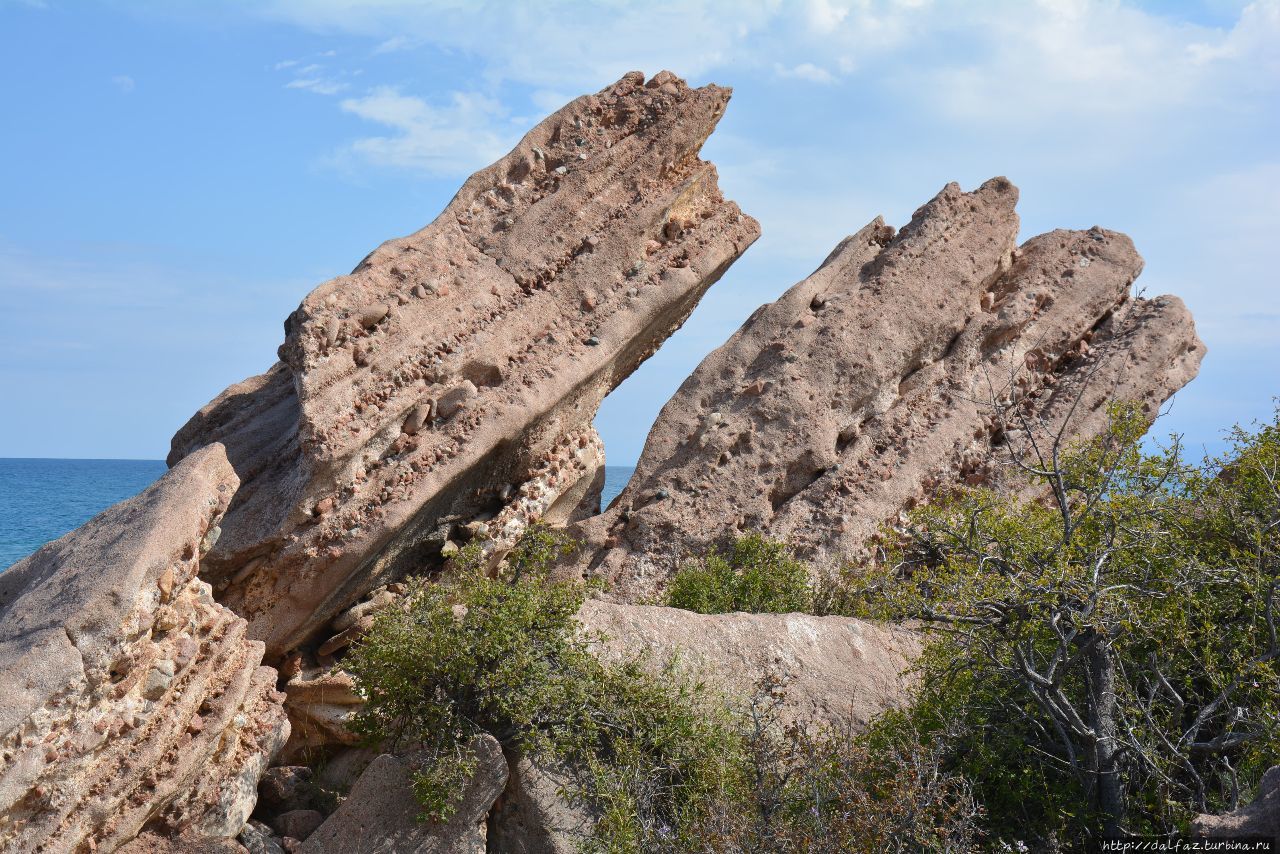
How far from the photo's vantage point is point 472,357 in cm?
1092

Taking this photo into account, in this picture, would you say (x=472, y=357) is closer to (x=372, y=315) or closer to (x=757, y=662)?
(x=372, y=315)

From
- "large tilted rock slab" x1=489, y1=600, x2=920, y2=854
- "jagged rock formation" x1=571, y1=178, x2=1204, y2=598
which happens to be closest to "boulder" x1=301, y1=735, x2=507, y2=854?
"large tilted rock slab" x1=489, y1=600, x2=920, y2=854

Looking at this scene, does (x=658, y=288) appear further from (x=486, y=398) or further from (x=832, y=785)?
(x=832, y=785)

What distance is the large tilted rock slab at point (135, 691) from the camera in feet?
20.5

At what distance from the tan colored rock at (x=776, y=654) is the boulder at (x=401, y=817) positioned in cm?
123

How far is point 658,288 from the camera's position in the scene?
12.0 metres

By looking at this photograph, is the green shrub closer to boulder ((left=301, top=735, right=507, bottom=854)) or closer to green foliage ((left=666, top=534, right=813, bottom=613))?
boulder ((left=301, top=735, right=507, bottom=854))

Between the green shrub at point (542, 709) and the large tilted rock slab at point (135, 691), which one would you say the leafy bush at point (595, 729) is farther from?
the large tilted rock slab at point (135, 691)

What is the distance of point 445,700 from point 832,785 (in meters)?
2.58

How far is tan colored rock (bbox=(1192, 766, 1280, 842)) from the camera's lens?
5.50 metres

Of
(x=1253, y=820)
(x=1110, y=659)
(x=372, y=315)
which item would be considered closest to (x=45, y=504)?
(x=372, y=315)

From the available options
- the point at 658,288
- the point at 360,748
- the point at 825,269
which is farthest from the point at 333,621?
the point at 825,269

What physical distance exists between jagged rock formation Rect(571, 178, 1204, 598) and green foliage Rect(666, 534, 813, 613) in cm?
45

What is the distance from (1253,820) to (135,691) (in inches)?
235
